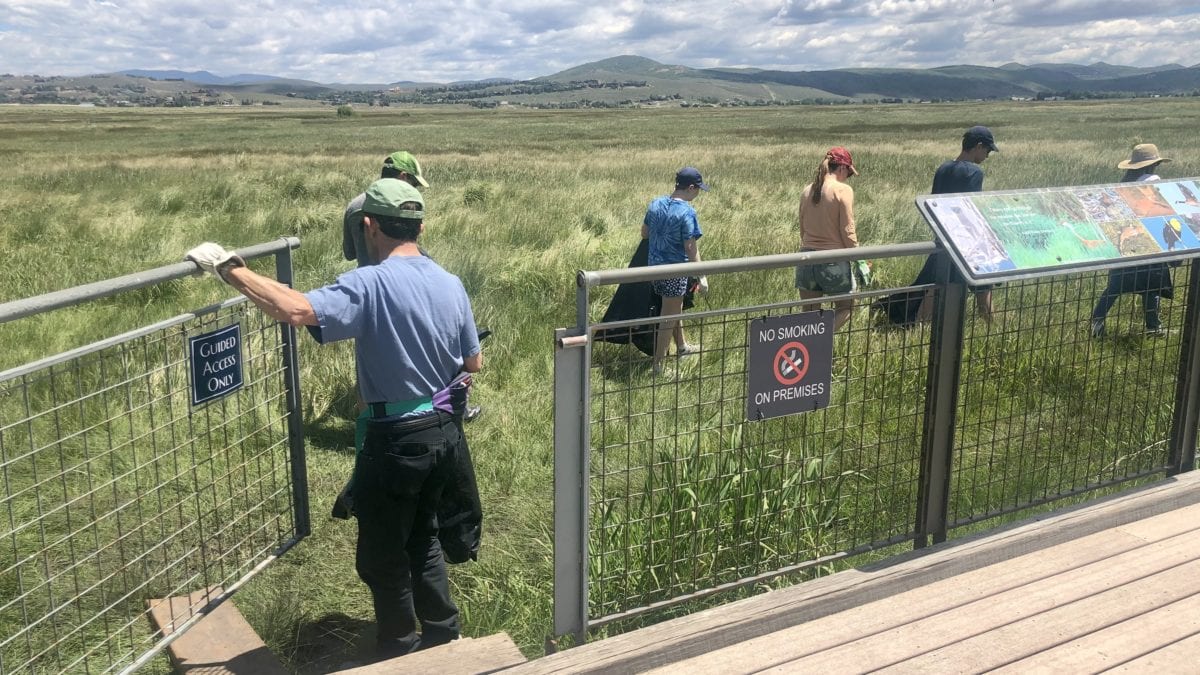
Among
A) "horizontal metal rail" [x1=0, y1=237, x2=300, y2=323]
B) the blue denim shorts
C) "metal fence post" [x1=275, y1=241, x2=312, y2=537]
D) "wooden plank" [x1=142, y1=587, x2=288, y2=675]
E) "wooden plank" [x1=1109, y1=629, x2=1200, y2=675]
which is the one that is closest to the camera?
"horizontal metal rail" [x1=0, y1=237, x2=300, y2=323]

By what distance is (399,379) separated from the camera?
295cm

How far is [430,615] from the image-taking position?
11.0 feet

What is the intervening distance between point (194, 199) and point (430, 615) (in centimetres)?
1529

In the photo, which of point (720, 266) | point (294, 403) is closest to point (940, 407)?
point (720, 266)

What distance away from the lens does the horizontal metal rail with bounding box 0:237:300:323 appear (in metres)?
2.21

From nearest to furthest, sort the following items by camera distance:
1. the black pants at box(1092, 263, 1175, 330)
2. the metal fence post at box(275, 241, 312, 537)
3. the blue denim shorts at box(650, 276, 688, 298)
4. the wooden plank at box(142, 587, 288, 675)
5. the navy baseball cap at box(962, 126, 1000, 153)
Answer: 1. the wooden plank at box(142, 587, 288, 675)
2. the metal fence post at box(275, 241, 312, 537)
3. the black pants at box(1092, 263, 1175, 330)
4. the blue denim shorts at box(650, 276, 688, 298)
5. the navy baseball cap at box(962, 126, 1000, 153)

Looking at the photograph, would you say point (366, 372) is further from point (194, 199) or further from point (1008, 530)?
point (194, 199)

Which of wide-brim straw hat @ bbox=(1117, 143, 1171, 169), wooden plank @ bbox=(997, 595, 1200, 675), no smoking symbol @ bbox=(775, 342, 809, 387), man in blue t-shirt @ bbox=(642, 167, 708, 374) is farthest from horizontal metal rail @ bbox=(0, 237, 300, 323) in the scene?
wide-brim straw hat @ bbox=(1117, 143, 1171, 169)

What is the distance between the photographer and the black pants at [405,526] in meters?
3.00

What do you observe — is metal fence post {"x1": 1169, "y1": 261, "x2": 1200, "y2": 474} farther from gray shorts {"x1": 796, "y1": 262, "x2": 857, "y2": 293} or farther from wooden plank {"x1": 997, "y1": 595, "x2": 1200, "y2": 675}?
gray shorts {"x1": 796, "y1": 262, "x2": 857, "y2": 293}

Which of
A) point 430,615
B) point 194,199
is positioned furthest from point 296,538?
point 194,199

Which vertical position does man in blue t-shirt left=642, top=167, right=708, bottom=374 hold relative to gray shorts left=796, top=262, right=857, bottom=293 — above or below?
above

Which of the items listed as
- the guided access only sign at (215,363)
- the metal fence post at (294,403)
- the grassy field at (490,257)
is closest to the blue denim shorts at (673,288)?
the grassy field at (490,257)

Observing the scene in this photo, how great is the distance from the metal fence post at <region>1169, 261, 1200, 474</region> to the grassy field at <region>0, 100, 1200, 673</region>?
0.28 meters
